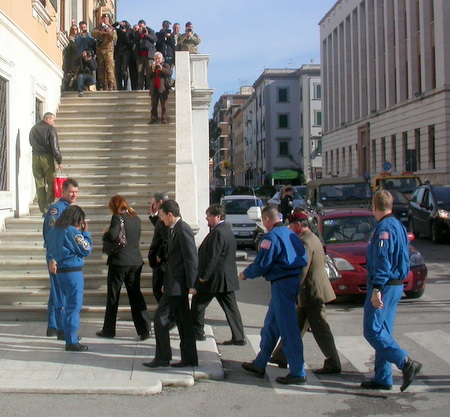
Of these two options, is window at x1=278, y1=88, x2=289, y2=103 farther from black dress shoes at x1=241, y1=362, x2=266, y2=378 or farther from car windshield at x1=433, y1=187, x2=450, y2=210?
black dress shoes at x1=241, y1=362, x2=266, y2=378

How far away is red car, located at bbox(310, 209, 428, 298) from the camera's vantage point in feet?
37.0

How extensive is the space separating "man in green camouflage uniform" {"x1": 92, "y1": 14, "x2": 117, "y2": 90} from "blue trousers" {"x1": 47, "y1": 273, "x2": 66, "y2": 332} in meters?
10.6

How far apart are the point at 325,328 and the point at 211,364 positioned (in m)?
1.25

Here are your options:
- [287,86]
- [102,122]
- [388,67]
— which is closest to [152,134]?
[102,122]

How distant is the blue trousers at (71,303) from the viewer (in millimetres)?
7863

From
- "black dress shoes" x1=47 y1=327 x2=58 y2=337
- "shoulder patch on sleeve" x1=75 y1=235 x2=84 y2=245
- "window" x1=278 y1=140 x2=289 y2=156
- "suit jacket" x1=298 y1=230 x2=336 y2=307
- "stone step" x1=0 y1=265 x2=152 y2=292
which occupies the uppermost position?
"window" x1=278 y1=140 x2=289 y2=156

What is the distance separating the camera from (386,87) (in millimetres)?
51625

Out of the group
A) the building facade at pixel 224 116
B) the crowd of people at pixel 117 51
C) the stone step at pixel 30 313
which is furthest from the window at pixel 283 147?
the stone step at pixel 30 313

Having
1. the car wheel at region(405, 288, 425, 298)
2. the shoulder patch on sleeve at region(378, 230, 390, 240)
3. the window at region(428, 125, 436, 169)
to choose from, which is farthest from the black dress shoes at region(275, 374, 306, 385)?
the window at region(428, 125, 436, 169)

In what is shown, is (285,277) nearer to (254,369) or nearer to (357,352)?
(254,369)

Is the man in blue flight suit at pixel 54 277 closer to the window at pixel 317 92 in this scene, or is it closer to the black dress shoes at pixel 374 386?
the black dress shoes at pixel 374 386

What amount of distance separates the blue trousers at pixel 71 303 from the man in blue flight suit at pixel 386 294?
3254mm

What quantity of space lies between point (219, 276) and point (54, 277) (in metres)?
1.95

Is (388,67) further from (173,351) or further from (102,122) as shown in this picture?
(173,351)
